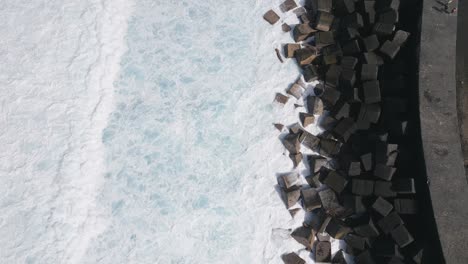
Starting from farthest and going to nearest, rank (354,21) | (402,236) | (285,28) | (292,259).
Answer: (285,28)
(354,21)
(292,259)
(402,236)

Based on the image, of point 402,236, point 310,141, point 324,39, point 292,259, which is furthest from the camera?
point 324,39

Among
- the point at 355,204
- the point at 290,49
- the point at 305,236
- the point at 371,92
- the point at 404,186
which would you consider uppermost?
the point at 290,49

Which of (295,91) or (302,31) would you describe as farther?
(302,31)

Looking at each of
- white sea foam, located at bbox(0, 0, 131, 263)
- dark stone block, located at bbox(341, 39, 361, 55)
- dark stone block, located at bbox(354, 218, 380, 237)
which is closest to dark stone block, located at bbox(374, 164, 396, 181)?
dark stone block, located at bbox(354, 218, 380, 237)

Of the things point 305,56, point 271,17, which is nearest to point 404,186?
point 305,56

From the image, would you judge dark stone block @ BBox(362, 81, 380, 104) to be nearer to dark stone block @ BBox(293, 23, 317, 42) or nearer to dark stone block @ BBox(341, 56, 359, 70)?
dark stone block @ BBox(341, 56, 359, 70)

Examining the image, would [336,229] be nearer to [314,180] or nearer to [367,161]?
[314,180]

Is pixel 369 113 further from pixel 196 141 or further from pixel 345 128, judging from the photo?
pixel 196 141

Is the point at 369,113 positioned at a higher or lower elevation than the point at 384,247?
higher
